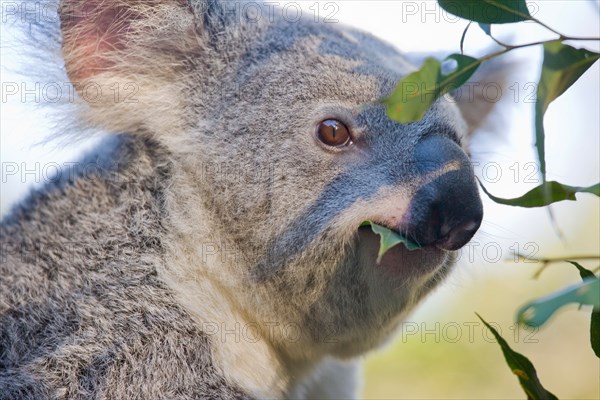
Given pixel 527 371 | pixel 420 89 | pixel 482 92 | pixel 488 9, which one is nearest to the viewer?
pixel 420 89

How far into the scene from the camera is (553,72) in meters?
1.81

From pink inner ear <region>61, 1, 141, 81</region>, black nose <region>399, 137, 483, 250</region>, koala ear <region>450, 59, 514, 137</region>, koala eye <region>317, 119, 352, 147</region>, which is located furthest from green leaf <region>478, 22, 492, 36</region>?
koala ear <region>450, 59, 514, 137</region>

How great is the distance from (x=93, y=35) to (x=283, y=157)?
1.12 metres

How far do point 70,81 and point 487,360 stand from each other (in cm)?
483

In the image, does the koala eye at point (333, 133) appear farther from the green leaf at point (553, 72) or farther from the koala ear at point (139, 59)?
the green leaf at point (553, 72)

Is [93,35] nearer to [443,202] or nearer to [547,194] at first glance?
[443,202]

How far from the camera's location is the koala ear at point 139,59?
11.9ft

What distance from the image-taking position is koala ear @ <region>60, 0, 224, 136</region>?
3.62 meters

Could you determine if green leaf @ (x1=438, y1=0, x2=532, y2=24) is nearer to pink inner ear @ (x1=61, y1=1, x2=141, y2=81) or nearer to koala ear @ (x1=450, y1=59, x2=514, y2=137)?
pink inner ear @ (x1=61, y1=1, x2=141, y2=81)

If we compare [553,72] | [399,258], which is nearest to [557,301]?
[553,72]

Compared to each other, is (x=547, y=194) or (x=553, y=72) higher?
(x=553, y=72)

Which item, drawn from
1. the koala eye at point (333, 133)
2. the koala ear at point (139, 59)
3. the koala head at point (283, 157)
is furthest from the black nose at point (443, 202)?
the koala ear at point (139, 59)

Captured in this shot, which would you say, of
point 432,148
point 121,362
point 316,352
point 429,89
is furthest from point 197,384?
point 429,89

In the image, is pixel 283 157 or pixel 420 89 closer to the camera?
pixel 420 89
